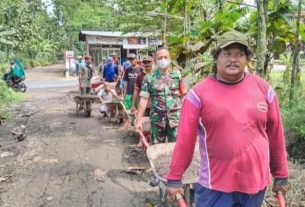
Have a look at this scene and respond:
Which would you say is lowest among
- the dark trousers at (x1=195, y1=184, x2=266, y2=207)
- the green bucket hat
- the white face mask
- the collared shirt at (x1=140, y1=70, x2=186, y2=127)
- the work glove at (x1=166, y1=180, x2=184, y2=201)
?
the dark trousers at (x1=195, y1=184, x2=266, y2=207)

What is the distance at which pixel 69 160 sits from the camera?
26.0 feet

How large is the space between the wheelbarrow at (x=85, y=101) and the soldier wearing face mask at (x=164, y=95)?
699cm

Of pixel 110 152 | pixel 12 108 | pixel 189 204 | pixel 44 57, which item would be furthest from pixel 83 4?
pixel 189 204

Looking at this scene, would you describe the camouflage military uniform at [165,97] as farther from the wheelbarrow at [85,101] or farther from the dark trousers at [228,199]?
the wheelbarrow at [85,101]

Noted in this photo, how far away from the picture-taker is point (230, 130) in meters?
2.76

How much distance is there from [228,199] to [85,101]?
10.6 meters

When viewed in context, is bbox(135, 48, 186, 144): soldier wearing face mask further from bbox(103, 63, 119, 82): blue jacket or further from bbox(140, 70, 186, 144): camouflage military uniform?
bbox(103, 63, 119, 82): blue jacket

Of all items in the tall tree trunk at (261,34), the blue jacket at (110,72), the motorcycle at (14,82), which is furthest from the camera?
the motorcycle at (14,82)

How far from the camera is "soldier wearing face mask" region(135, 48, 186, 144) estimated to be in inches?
227

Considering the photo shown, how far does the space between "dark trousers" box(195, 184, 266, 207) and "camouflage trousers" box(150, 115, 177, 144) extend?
2.91 m

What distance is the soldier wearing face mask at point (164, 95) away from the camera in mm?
5754

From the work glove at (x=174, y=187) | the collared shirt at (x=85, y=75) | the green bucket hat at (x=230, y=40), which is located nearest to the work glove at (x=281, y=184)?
the work glove at (x=174, y=187)

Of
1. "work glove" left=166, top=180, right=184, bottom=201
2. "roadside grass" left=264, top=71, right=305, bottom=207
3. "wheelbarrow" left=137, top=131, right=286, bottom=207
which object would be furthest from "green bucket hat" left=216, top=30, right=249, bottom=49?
"roadside grass" left=264, top=71, right=305, bottom=207

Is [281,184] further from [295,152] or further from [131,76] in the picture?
[131,76]
